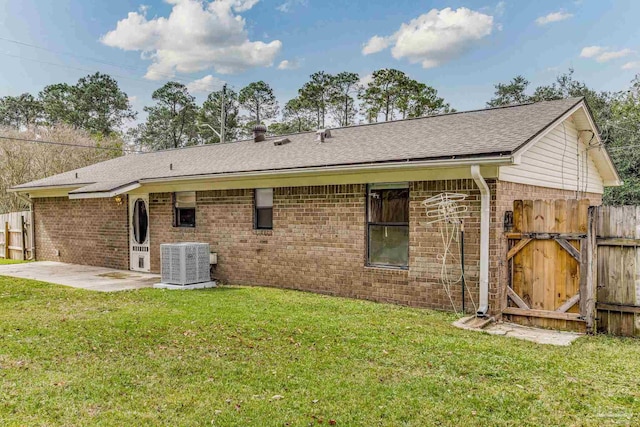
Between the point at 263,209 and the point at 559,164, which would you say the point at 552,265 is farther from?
the point at 263,209

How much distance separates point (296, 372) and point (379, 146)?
585cm

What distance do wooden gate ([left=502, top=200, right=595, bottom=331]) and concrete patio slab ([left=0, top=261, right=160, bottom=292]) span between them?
7726 millimetres

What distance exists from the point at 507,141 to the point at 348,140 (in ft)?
14.6

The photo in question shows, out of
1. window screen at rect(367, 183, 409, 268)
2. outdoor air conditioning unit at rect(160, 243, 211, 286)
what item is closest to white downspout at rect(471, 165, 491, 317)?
window screen at rect(367, 183, 409, 268)

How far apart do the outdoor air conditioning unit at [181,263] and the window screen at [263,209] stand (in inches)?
57.9

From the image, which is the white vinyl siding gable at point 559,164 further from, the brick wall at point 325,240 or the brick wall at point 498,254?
the brick wall at point 498,254

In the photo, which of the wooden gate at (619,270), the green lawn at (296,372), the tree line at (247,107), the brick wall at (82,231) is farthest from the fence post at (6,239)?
the wooden gate at (619,270)

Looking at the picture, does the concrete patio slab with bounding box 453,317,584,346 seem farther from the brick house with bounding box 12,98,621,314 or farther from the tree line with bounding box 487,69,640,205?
the tree line with bounding box 487,69,640,205

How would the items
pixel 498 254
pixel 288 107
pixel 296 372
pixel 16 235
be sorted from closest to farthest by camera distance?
pixel 296 372
pixel 498 254
pixel 16 235
pixel 288 107

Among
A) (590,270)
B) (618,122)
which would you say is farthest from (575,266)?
(618,122)

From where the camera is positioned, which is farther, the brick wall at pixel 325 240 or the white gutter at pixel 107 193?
the white gutter at pixel 107 193

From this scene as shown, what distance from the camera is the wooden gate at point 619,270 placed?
6.30 metres

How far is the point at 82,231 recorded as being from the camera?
14.7m

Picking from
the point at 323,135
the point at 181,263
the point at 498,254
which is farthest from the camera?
the point at 323,135
